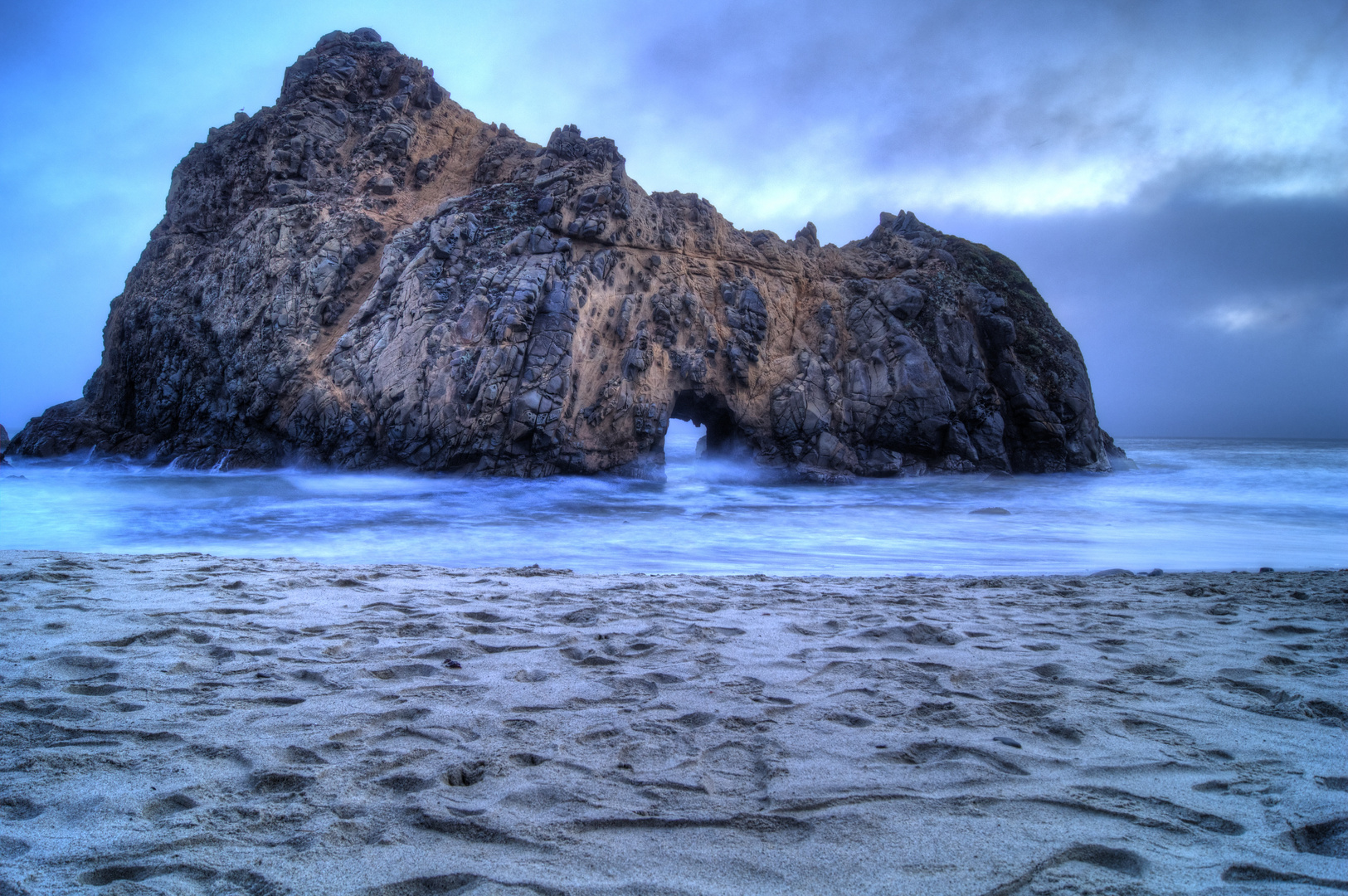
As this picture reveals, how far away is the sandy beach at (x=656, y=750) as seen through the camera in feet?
5.27

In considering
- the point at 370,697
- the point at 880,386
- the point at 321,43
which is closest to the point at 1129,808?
the point at 370,697

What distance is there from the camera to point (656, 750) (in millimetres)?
2270

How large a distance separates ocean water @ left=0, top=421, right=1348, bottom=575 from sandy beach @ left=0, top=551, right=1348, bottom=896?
2913 mm

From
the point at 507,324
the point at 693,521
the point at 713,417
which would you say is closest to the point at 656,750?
the point at 693,521

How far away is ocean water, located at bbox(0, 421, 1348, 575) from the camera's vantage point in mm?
7316

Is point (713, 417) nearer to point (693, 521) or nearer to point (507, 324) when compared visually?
point (507, 324)

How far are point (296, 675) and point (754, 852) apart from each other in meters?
2.26

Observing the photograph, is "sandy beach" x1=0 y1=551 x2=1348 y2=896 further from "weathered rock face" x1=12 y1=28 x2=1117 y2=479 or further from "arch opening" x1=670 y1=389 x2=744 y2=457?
"arch opening" x1=670 y1=389 x2=744 y2=457

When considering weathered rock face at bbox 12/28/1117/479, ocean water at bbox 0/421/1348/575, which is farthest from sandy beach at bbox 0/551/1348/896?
weathered rock face at bbox 12/28/1117/479

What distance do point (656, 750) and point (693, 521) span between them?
8.35 meters

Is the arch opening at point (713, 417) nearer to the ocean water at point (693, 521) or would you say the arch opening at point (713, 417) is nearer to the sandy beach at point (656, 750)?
the ocean water at point (693, 521)

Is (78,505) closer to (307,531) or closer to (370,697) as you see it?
(307,531)

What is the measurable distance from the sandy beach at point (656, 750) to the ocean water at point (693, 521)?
2913mm

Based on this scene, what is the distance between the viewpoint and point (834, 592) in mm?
5062
